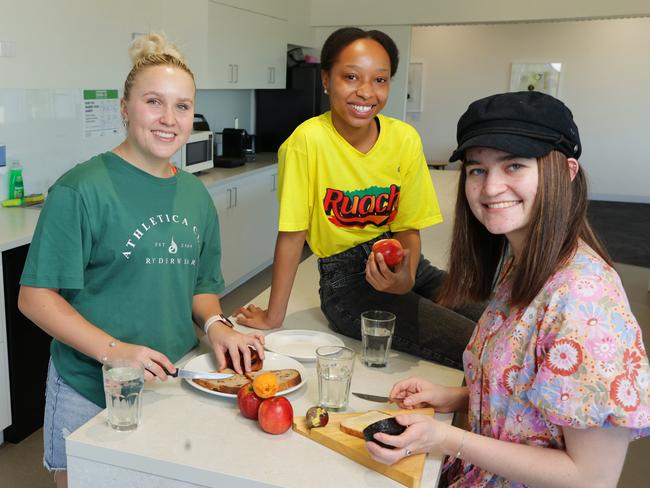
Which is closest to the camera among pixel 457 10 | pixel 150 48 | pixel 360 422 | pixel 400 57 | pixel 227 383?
pixel 360 422

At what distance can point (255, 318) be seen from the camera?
1.75 meters

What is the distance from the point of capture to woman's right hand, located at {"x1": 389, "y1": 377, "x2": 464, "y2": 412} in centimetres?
132

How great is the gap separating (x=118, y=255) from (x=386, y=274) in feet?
2.09

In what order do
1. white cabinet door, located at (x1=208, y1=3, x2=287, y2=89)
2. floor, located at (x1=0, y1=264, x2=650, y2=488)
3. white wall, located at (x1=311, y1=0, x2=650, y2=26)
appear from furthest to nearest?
white wall, located at (x1=311, y1=0, x2=650, y2=26)
white cabinet door, located at (x1=208, y1=3, x2=287, y2=89)
floor, located at (x1=0, y1=264, x2=650, y2=488)

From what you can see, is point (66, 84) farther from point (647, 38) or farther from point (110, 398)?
point (647, 38)

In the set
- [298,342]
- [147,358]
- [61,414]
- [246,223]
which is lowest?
[246,223]

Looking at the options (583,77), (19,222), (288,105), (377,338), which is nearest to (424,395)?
(377,338)

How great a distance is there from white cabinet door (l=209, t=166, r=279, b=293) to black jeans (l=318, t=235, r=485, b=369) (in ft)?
8.06

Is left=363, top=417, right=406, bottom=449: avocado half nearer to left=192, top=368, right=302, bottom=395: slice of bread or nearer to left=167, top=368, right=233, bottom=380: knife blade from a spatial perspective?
left=192, top=368, right=302, bottom=395: slice of bread

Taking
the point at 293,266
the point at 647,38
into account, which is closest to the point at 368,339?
the point at 293,266

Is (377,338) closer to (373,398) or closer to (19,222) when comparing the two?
(373,398)

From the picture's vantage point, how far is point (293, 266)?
1798mm

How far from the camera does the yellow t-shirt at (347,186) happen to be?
180cm

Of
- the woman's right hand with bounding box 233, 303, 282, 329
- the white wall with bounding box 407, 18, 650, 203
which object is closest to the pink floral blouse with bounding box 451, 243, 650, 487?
the woman's right hand with bounding box 233, 303, 282, 329
